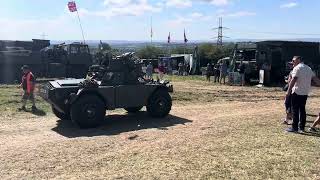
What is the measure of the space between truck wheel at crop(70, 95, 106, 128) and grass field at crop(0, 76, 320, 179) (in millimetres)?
278

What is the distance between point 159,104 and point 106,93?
175cm

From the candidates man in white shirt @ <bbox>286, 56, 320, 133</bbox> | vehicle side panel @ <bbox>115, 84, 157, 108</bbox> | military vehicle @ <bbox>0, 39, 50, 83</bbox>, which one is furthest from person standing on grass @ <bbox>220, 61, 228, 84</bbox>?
man in white shirt @ <bbox>286, 56, 320, 133</bbox>

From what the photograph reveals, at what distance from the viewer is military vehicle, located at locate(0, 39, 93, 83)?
29.2 meters

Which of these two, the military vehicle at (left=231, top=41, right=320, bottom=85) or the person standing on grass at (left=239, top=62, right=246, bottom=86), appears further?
the military vehicle at (left=231, top=41, right=320, bottom=85)

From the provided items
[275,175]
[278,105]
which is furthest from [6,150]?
[278,105]

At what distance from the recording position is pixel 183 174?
807cm

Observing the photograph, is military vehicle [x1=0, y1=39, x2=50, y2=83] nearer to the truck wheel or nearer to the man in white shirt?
the truck wheel

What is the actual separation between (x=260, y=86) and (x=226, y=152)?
18238 mm

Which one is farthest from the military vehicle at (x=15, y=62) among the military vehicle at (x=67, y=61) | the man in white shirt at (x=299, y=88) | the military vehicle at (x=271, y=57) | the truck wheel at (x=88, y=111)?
the man in white shirt at (x=299, y=88)

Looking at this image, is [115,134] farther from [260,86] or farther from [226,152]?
[260,86]

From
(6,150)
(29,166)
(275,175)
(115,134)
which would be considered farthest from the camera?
(115,134)

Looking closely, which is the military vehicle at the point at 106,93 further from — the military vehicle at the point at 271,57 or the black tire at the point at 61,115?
the military vehicle at the point at 271,57

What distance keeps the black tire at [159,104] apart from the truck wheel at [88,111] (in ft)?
5.32

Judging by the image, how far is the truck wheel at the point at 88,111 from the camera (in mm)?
12859
